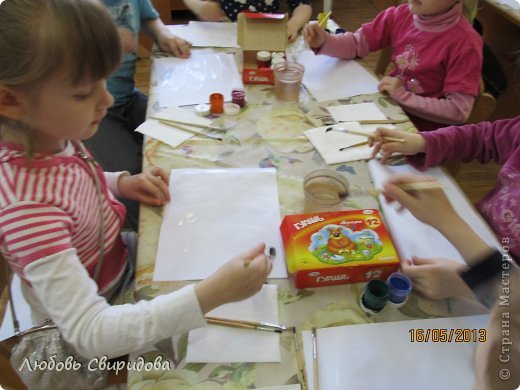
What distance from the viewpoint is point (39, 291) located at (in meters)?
0.61

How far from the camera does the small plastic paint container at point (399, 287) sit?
27.2 inches

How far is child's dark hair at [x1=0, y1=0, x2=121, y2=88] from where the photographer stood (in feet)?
1.85

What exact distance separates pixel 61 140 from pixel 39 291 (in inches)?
11.8

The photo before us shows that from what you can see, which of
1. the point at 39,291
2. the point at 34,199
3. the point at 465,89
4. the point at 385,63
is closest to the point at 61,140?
the point at 34,199

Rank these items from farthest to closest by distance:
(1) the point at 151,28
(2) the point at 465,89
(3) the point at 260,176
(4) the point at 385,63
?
1. (4) the point at 385,63
2. (1) the point at 151,28
3. (2) the point at 465,89
4. (3) the point at 260,176

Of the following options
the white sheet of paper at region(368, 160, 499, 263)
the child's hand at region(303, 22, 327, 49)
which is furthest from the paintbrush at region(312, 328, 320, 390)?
the child's hand at region(303, 22, 327, 49)

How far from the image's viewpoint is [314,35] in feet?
4.53

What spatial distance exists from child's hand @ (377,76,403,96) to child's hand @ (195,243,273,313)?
31.8 inches

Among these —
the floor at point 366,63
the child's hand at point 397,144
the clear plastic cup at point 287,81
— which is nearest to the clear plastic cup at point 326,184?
the child's hand at point 397,144

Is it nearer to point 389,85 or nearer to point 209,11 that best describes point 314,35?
point 389,85

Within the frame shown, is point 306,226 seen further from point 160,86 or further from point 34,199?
point 160,86

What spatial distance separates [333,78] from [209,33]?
1.75ft

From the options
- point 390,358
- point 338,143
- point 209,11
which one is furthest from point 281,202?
point 209,11

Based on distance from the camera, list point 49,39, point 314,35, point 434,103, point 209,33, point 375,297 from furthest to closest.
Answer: point 209,33
point 314,35
point 434,103
point 375,297
point 49,39
